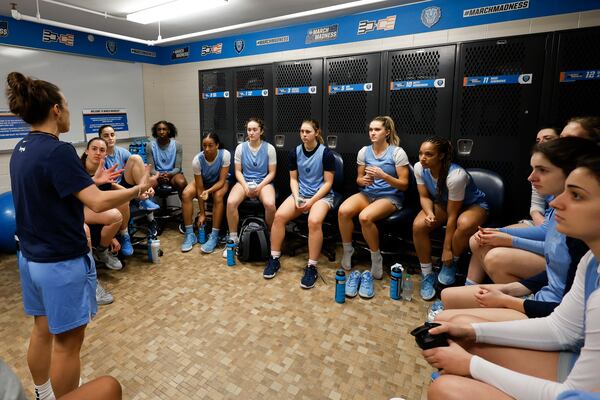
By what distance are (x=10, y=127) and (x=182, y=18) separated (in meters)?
2.25

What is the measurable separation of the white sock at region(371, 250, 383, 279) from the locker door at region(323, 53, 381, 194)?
75cm

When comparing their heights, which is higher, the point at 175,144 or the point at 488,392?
the point at 175,144

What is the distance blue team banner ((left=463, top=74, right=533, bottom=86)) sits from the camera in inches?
96.8

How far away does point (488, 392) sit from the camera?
0.99 metres

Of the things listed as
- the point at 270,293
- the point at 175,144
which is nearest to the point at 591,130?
the point at 270,293

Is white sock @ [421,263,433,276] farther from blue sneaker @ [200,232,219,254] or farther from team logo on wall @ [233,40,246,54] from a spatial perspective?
team logo on wall @ [233,40,246,54]

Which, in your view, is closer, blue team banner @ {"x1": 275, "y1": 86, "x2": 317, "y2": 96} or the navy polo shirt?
the navy polo shirt

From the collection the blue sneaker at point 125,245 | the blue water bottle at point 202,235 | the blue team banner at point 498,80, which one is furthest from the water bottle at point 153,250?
the blue team banner at point 498,80

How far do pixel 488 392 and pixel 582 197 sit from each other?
2.00 ft

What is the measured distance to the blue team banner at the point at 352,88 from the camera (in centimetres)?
308

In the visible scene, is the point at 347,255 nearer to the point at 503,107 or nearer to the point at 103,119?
the point at 503,107

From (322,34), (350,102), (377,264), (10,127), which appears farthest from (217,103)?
(377,264)

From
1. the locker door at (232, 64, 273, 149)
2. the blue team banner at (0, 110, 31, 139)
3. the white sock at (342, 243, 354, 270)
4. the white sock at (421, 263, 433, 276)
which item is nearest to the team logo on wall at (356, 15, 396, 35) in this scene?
the locker door at (232, 64, 273, 149)

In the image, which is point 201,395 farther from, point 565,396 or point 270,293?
point 565,396
